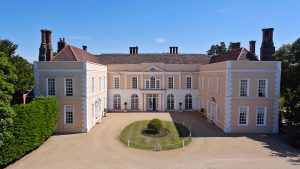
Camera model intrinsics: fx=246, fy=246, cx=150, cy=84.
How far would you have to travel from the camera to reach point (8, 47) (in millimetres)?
40406

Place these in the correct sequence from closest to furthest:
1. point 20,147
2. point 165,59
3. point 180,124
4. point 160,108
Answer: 1. point 20,147
2. point 180,124
3. point 160,108
4. point 165,59

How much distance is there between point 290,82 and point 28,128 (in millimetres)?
29173

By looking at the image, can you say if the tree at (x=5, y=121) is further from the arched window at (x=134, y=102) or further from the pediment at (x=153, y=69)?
the pediment at (x=153, y=69)

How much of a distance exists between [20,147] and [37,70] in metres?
11.1

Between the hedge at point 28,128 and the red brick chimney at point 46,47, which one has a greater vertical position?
the red brick chimney at point 46,47

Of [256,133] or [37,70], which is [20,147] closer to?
[37,70]

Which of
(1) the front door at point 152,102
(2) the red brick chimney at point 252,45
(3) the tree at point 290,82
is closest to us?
(3) the tree at point 290,82

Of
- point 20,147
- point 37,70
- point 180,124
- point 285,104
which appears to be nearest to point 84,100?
point 37,70

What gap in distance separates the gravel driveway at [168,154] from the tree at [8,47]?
71.2 feet

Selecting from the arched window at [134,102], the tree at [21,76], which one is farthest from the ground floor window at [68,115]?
the arched window at [134,102]

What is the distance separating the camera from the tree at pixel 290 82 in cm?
2647

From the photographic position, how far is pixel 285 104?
27.5m

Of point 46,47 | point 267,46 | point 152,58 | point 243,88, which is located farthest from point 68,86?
point 267,46

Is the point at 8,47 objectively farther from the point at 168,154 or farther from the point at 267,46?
the point at 267,46
